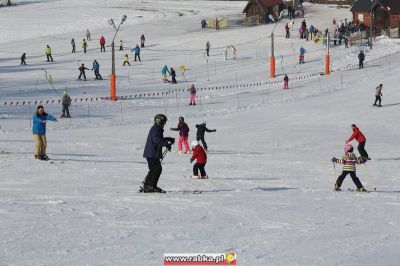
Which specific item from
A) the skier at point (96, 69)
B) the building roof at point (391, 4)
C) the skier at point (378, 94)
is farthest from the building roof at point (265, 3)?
the skier at point (378, 94)

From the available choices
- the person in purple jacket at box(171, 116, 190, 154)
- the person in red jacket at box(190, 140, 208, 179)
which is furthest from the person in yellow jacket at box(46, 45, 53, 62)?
the person in red jacket at box(190, 140, 208, 179)

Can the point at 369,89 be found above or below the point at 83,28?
below

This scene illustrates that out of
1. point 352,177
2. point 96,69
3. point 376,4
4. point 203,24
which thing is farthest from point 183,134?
point 376,4

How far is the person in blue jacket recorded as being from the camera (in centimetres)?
1822

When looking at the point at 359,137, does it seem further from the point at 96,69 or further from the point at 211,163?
the point at 96,69

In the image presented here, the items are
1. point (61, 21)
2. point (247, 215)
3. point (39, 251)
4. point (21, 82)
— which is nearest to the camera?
point (39, 251)

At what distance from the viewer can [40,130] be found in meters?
18.3

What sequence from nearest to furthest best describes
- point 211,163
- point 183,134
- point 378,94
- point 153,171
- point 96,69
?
point 153,171 < point 211,163 < point 183,134 < point 378,94 < point 96,69

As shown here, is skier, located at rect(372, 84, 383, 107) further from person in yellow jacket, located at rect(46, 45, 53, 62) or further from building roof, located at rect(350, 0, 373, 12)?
building roof, located at rect(350, 0, 373, 12)

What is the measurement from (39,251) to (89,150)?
39.6 ft

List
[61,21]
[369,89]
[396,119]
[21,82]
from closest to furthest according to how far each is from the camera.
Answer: [396,119] < [369,89] < [21,82] < [61,21]

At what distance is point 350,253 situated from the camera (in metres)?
9.60

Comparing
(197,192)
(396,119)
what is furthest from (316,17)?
(197,192)

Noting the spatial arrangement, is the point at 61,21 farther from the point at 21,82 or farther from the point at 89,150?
the point at 89,150
